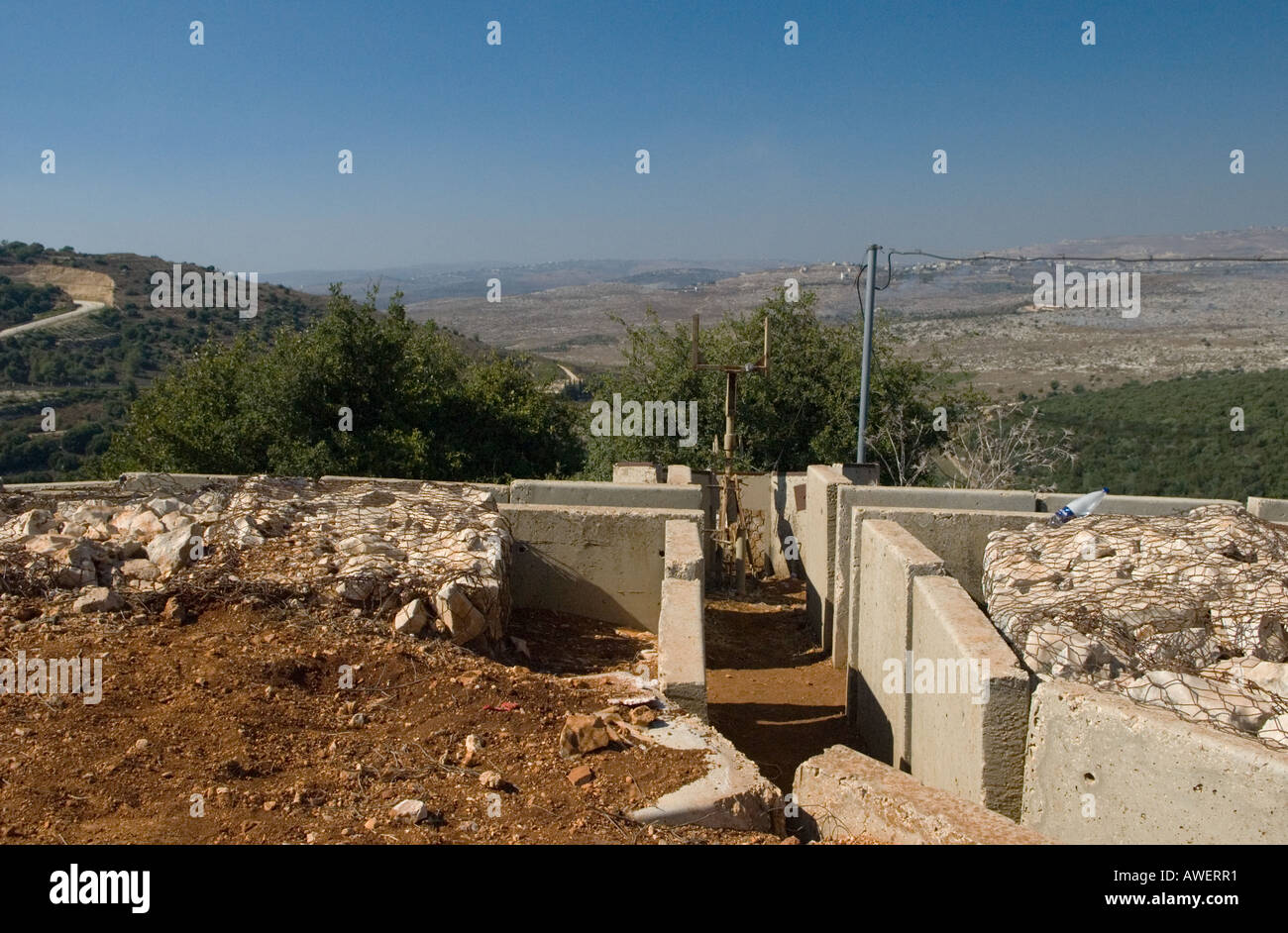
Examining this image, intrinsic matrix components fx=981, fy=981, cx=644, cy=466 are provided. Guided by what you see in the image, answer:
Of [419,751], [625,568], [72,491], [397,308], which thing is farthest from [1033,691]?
[397,308]

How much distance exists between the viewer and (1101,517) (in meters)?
7.02

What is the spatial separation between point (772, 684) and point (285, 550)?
12.9 feet

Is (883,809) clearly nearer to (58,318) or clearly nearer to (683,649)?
(683,649)

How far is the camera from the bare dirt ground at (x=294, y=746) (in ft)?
11.5

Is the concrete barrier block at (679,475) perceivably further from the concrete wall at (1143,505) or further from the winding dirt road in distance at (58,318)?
the winding dirt road in distance at (58,318)

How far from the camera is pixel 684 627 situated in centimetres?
525

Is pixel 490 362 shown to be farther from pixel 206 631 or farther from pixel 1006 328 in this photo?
pixel 1006 328

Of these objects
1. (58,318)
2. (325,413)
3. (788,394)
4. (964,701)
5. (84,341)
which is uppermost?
(58,318)

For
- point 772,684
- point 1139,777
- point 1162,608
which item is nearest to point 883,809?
point 1139,777

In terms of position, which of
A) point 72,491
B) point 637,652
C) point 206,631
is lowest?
point 637,652

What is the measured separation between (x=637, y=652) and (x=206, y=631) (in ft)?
9.17

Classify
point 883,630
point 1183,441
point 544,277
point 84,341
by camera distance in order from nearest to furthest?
point 883,630 → point 1183,441 → point 84,341 → point 544,277

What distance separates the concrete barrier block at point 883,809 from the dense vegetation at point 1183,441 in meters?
18.2

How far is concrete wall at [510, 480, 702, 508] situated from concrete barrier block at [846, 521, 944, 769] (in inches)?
69.4
